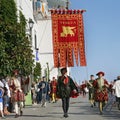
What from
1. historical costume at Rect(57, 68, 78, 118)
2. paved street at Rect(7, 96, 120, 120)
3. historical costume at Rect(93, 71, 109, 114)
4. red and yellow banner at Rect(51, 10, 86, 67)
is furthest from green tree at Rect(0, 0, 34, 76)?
red and yellow banner at Rect(51, 10, 86, 67)

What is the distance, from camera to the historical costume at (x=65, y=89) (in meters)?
16.7

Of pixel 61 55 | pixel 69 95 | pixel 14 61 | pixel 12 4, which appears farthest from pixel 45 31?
pixel 69 95

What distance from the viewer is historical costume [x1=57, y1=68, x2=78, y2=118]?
1667cm

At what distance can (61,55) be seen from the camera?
42.3 m

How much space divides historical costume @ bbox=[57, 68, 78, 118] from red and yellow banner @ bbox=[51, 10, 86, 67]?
2412 centimetres

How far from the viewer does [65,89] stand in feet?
55.0

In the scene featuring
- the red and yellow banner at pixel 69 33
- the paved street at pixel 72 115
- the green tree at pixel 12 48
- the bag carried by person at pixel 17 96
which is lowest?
the paved street at pixel 72 115

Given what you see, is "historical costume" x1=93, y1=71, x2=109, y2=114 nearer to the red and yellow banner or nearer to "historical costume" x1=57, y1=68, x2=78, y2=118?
"historical costume" x1=57, y1=68, x2=78, y2=118

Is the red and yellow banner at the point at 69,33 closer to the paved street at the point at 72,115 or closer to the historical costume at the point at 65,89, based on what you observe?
the paved street at the point at 72,115

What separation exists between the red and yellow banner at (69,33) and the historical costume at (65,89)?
24116mm

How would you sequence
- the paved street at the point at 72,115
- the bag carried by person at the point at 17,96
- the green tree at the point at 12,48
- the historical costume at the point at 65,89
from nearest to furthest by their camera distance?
the historical costume at the point at 65,89
the paved street at the point at 72,115
the bag carried by person at the point at 17,96
the green tree at the point at 12,48

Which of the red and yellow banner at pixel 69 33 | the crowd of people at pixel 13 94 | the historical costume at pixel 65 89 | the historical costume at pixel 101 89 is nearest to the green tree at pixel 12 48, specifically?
the crowd of people at pixel 13 94

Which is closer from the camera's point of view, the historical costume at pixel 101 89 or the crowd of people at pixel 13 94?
the crowd of people at pixel 13 94

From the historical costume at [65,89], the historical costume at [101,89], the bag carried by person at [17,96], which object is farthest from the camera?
the historical costume at [101,89]
